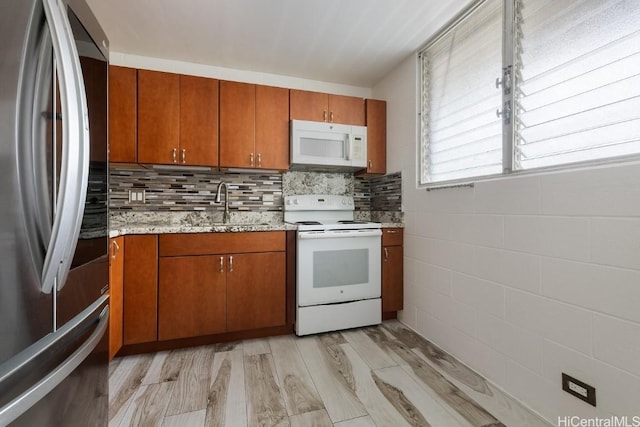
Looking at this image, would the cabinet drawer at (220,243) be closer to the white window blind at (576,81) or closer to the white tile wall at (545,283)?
the white tile wall at (545,283)

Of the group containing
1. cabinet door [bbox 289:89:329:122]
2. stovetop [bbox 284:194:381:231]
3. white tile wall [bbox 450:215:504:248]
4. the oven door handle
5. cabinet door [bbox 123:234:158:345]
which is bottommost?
cabinet door [bbox 123:234:158:345]

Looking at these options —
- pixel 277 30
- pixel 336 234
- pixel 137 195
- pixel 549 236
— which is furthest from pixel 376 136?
pixel 137 195

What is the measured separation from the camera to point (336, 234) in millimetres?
2229

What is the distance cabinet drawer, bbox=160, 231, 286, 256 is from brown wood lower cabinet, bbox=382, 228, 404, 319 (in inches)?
35.8

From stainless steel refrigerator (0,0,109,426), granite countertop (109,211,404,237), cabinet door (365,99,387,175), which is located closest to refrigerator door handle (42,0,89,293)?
stainless steel refrigerator (0,0,109,426)

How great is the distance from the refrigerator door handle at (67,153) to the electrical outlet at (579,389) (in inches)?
75.2

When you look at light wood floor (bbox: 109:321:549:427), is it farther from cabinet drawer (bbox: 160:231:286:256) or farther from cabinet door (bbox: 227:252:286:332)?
cabinet drawer (bbox: 160:231:286:256)

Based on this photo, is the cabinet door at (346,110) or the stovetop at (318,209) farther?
the stovetop at (318,209)

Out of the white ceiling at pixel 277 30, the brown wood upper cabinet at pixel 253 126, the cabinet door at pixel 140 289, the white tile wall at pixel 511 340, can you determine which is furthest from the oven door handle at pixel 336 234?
the white ceiling at pixel 277 30

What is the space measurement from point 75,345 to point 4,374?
0.26m

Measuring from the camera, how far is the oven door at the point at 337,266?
2.16 metres

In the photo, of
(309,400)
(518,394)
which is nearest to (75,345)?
(309,400)

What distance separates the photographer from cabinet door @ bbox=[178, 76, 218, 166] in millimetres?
2195

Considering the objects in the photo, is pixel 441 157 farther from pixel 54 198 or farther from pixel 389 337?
pixel 54 198
